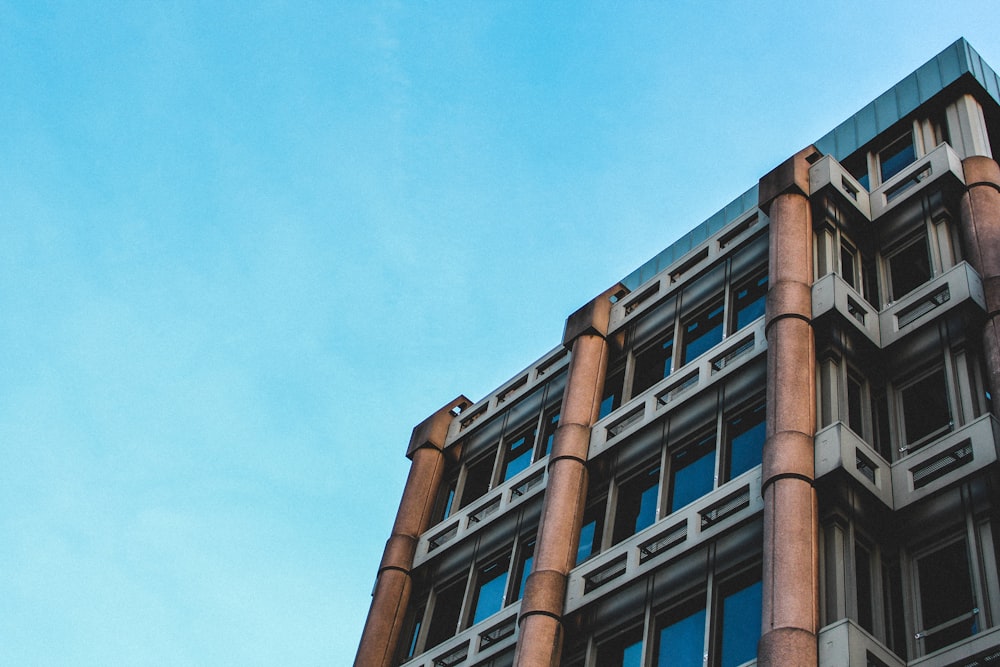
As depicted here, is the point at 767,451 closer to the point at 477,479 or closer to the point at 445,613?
the point at 445,613

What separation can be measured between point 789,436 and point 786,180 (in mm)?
9545

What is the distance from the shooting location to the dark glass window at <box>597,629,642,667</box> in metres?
27.2

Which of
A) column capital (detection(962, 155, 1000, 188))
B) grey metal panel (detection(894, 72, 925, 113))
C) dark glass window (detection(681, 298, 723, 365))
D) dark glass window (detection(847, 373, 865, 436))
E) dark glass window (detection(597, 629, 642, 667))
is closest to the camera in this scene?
dark glass window (detection(847, 373, 865, 436))

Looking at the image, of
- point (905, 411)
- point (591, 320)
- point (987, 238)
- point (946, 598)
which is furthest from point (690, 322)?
point (946, 598)

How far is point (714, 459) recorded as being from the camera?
29391 mm

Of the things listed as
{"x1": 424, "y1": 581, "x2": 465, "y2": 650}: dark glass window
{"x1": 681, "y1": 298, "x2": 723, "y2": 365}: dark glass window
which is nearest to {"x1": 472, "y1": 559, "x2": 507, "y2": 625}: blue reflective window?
{"x1": 424, "y1": 581, "x2": 465, "y2": 650}: dark glass window

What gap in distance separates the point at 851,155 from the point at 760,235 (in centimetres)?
458

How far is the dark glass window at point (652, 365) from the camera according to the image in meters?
34.6

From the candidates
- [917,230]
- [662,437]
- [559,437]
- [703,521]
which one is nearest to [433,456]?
[559,437]

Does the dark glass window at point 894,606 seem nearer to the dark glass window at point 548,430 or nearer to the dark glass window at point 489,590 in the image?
the dark glass window at point 489,590

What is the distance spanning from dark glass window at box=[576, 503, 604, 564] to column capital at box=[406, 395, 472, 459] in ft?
31.9

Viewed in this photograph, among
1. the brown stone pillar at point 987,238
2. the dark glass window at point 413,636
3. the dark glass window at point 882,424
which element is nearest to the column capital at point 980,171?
the brown stone pillar at point 987,238

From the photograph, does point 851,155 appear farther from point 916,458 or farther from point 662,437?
point 916,458

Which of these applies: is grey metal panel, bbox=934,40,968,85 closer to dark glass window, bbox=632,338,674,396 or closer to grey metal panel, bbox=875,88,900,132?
grey metal panel, bbox=875,88,900,132
